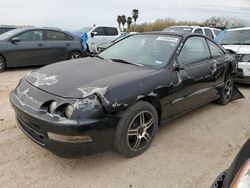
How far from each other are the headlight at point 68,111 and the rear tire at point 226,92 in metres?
3.43

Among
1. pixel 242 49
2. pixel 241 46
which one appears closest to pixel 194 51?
pixel 242 49

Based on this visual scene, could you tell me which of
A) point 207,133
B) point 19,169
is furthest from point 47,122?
point 207,133

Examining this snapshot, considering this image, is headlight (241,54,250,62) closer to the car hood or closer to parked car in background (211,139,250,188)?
the car hood

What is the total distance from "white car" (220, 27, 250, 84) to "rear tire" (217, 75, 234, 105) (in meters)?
1.41

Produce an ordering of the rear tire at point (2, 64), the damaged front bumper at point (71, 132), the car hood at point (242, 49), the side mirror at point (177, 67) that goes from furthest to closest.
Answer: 1. the rear tire at point (2, 64)
2. the car hood at point (242, 49)
3. the side mirror at point (177, 67)
4. the damaged front bumper at point (71, 132)

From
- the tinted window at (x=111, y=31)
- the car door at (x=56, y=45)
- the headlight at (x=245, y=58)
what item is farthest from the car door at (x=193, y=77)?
the tinted window at (x=111, y=31)

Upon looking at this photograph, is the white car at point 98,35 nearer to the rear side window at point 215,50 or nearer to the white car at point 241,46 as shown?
the white car at point 241,46

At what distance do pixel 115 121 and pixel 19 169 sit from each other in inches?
47.1

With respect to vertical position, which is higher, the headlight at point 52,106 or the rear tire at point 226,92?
the headlight at point 52,106

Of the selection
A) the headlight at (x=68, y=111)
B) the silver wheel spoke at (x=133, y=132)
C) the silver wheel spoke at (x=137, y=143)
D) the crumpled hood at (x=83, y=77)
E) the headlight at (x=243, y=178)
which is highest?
the crumpled hood at (x=83, y=77)

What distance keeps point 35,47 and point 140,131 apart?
259 inches

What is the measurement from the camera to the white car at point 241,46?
657cm

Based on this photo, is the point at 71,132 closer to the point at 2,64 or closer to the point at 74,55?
the point at 2,64

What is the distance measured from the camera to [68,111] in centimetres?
263
